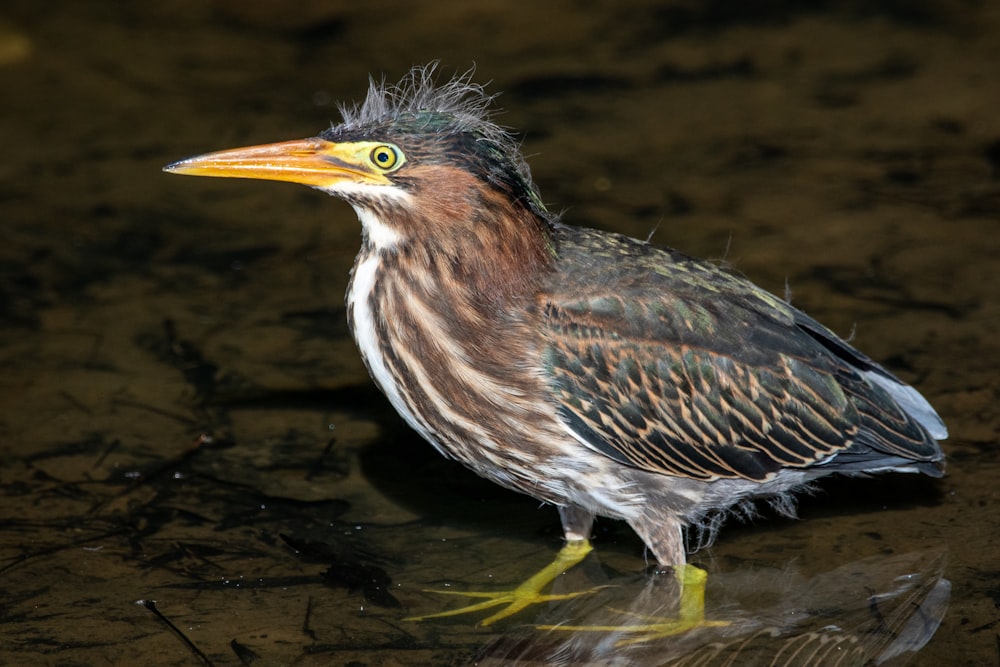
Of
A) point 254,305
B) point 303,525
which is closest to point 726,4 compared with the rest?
point 254,305

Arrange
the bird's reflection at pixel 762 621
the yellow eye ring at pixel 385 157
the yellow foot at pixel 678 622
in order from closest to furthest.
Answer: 1. the yellow eye ring at pixel 385 157
2. the bird's reflection at pixel 762 621
3. the yellow foot at pixel 678 622

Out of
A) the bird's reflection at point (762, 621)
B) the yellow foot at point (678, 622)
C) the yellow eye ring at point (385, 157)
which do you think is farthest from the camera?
the yellow foot at point (678, 622)

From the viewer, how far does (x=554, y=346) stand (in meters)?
6.03

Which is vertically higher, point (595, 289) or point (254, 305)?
point (595, 289)

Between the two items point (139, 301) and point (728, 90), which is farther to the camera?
point (728, 90)

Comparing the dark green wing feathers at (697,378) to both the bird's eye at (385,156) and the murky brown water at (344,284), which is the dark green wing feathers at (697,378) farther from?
the bird's eye at (385,156)

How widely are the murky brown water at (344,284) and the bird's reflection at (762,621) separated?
0.08 feet

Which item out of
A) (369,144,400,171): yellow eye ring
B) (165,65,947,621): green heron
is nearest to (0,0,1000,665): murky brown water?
(165,65,947,621): green heron

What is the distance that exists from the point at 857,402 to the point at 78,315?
4.71m

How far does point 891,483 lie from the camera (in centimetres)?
720

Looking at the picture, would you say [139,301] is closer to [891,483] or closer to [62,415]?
[62,415]

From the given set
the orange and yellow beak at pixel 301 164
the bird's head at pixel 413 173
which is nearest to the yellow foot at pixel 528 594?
the bird's head at pixel 413 173

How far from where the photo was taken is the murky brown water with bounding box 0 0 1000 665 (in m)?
6.37

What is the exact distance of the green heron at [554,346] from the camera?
19.6ft
